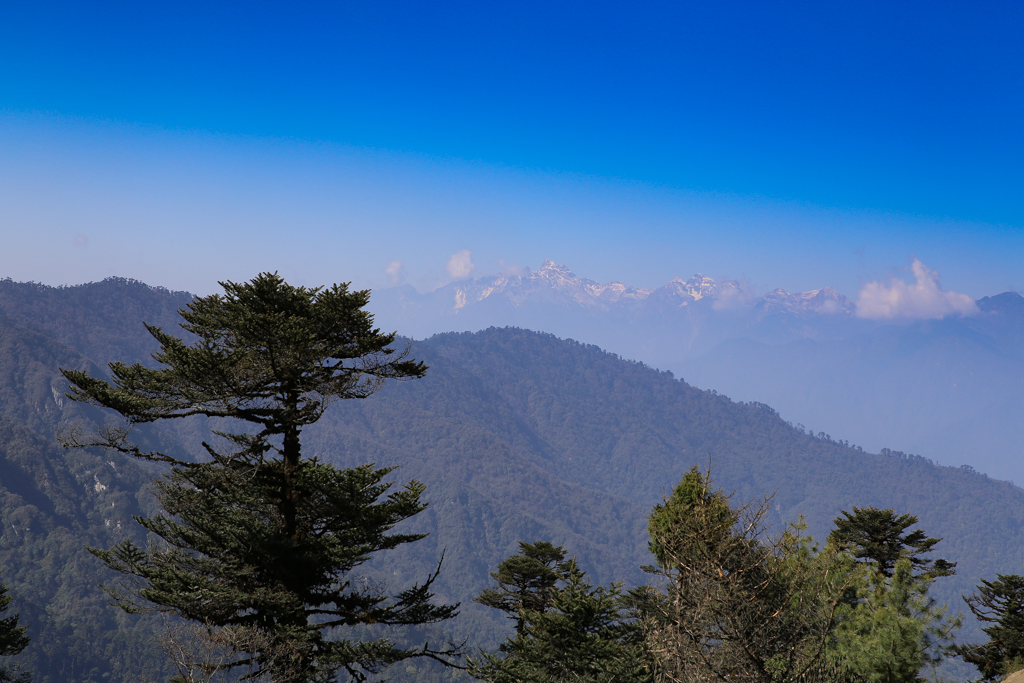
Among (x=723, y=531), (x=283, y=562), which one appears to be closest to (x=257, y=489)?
(x=283, y=562)

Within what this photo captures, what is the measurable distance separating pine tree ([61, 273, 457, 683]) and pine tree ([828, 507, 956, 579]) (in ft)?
73.9

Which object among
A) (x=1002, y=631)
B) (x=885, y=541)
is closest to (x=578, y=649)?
(x=885, y=541)

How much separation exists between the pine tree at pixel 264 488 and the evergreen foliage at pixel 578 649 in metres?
5.61

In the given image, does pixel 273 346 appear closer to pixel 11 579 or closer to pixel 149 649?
pixel 149 649

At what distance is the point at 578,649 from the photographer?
18031 millimetres

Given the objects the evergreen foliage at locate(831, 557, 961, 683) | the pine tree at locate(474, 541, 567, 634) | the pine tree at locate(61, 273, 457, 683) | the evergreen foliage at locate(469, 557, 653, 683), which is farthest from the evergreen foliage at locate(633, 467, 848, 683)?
the pine tree at locate(474, 541, 567, 634)

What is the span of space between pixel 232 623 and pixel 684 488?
45.9ft

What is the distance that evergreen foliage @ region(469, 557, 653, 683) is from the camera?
56.1 ft

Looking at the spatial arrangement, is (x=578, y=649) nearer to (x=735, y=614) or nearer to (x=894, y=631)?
(x=735, y=614)

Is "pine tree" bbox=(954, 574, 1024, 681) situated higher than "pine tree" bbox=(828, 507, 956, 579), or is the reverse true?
"pine tree" bbox=(828, 507, 956, 579)

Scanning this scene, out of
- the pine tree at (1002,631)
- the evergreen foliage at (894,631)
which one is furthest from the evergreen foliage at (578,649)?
the pine tree at (1002,631)

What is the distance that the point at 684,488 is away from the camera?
20703 millimetres

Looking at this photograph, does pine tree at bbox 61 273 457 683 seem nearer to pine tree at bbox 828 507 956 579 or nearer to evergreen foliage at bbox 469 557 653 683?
evergreen foliage at bbox 469 557 653 683

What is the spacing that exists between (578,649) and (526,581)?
777cm
